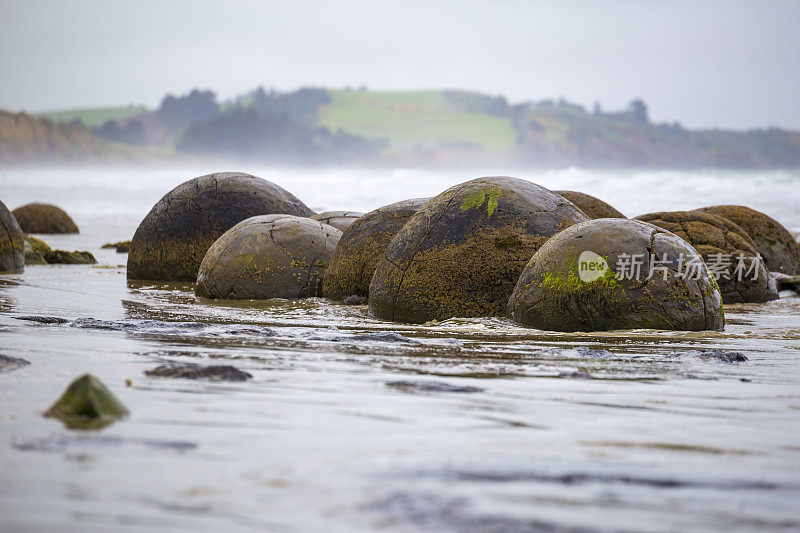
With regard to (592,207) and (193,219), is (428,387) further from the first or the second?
(193,219)

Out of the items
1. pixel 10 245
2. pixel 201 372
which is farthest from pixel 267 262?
pixel 201 372

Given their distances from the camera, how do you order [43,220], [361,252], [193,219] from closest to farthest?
[361,252]
[193,219]
[43,220]

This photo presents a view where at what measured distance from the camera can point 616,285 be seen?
598 cm

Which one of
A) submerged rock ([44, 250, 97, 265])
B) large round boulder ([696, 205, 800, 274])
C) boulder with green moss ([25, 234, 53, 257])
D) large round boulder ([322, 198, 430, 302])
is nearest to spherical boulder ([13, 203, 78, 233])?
boulder with green moss ([25, 234, 53, 257])

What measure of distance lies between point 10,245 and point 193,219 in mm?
2293

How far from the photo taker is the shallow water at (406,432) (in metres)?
2.20

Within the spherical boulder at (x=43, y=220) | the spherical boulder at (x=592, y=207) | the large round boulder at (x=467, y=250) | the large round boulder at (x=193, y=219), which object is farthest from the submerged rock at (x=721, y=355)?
the spherical boulder at (x=43, y=220)

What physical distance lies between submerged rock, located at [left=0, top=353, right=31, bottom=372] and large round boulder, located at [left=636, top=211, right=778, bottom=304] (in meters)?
6.80

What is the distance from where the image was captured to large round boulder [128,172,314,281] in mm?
10391

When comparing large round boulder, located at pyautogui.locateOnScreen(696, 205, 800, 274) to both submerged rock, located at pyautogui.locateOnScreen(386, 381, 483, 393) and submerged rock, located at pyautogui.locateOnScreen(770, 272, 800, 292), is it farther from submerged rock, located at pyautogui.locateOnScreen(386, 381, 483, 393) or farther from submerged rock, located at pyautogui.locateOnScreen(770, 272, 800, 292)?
submerged rock, located at pyautogui.locateOnScreen(386, 381, 483, 393)

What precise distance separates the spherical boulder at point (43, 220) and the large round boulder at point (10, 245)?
10.4 metres

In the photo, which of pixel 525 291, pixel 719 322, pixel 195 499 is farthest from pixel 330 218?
pixel 195 499

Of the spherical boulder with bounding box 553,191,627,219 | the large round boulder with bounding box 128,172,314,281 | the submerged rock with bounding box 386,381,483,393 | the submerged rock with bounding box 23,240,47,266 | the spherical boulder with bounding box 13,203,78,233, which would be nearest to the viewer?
the submerged rock with bounding box 386,381,483,393

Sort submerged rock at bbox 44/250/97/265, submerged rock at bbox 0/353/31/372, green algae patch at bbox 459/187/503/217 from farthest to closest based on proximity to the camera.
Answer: submerged rock at bbox 44/250/97/265, green algae patch at bbox 459/187/503/217, submerged rock at bbox 0/353/31/372
